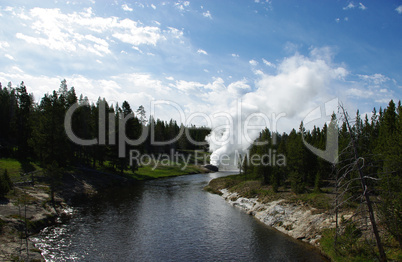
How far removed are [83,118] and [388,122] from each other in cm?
7260

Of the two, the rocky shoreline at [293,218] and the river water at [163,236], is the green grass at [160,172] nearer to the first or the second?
the river water at [163,236]

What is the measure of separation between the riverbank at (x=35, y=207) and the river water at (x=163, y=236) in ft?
5.25

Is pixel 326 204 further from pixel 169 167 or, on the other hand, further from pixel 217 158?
pixel 217 158

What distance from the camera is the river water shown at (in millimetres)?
24484

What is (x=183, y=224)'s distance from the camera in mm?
34531

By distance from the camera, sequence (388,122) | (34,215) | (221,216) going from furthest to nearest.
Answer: (388,122)
(221,216)
(34,215)

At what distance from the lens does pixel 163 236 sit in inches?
1166

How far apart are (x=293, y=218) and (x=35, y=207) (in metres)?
34.0

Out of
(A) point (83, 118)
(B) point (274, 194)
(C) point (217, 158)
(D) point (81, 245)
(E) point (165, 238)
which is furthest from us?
(C) point (217, 158)

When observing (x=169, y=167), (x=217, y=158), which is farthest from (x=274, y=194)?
(x=217, y=158)

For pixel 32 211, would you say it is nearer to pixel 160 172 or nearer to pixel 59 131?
pixel 59 131

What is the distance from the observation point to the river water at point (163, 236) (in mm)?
24484

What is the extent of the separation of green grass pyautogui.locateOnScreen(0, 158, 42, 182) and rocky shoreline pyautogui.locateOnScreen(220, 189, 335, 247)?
130 feet

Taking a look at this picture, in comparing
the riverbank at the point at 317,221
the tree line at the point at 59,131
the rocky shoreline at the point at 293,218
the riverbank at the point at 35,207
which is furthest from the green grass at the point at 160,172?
the rocky shoreline at the point at 293,218
